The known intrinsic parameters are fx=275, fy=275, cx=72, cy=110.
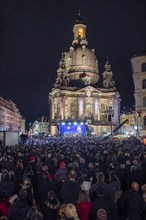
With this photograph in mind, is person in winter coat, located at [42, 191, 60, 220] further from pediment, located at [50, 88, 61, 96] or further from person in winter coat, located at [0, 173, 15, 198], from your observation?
pediment, located at [50, 88, 61, 96]

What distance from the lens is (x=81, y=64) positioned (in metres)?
112

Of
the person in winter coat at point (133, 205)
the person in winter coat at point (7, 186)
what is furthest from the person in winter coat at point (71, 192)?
the person in winter coat at point (7, 186)

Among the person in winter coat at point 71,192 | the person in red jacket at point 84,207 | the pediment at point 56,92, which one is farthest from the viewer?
the pediment at point 56,92

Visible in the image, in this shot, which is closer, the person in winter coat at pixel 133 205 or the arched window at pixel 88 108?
the person in winter coat at pixel 133 205

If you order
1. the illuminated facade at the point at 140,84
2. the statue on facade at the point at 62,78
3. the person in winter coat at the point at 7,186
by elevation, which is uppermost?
the statue on facade at the point at 62,78

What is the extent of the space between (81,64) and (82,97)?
17.8 metres

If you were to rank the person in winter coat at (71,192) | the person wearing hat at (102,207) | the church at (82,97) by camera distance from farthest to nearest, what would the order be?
the church at (82,97) → the person in winter coat at (71,192) → the person wearing hat at (102,207)

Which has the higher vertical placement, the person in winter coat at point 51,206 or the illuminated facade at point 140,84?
the illuminated facade at point 140,84

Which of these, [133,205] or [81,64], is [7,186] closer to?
[133,205]

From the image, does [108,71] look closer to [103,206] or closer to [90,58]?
[90,58]

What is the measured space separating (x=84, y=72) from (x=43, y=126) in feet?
246

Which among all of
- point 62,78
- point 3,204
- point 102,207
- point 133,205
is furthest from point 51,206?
point 62,78

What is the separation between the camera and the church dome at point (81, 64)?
111 metres

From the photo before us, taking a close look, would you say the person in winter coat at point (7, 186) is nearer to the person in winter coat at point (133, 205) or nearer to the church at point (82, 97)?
the person in winter coat at point (133, 205)
